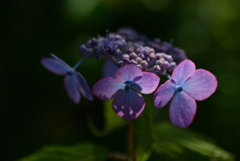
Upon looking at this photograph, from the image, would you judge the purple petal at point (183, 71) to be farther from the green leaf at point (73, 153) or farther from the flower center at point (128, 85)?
the green leaf at point (73, 153)

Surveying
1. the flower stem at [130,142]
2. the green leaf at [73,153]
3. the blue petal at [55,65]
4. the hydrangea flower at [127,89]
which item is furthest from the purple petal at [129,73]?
the green leaf at [73,153]

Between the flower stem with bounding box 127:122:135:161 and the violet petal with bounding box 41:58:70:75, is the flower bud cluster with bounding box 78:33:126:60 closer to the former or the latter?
the violet petal with bounding box 41:58:70:75

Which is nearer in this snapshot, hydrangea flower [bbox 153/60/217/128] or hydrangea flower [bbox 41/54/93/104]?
hydrangea flower [bbox 153/60/217/128]

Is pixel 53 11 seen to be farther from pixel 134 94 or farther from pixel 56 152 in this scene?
pixel 134 94

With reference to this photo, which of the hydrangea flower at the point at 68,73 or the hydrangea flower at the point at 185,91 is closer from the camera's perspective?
the hydrangea flower at the point at 185,91

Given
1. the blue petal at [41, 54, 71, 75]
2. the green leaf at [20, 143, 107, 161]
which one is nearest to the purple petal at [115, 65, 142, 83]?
the blue petal at [41, 54, 71, 75]

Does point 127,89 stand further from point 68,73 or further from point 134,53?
point 68,73
